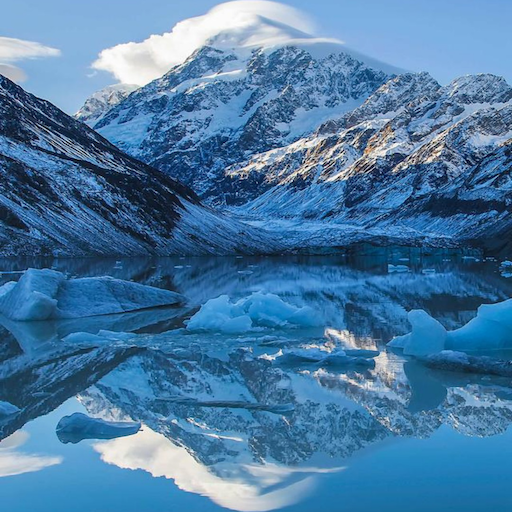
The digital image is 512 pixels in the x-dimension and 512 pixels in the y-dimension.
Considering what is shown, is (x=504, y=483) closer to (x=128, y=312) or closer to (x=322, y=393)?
(x=322, y=393)

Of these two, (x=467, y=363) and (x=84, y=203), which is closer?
(x=467, y=363)

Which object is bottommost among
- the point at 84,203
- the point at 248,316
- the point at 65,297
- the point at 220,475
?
the point at 220,475

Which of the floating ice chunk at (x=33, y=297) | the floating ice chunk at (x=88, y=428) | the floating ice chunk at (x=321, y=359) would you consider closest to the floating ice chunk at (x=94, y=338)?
the floating ice chunk at (x=33, y=297)

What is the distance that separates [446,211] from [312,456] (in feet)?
566

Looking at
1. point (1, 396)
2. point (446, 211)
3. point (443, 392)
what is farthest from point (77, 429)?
point (446, 211)

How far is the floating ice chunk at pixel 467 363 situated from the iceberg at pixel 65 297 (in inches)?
530

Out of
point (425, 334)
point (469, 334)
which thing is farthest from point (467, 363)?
point (469, 334)

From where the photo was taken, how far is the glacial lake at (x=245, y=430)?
27.3 ft

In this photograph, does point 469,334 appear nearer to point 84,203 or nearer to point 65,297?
point 65,297

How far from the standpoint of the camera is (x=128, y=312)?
26.6 metres

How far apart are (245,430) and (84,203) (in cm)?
9422

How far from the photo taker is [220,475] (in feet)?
29.4

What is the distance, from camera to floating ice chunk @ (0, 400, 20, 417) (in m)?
11.5

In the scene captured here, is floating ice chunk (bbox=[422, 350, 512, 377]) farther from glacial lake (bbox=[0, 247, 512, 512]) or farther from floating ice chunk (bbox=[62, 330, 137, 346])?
floating ice chunk (bbox=[62, 330, 137, 346])
